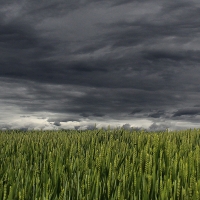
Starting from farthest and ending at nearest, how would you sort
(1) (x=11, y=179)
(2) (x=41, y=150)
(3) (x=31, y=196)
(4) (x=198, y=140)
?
(4) (x=198, y=140) → (2) (x=41, y=150) → (1) (x=11, y=179) → (3) (x=31, y=196)

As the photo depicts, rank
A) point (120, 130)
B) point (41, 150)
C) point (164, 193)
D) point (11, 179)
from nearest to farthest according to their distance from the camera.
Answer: point (164, 193)
point (11, 179)
point (41, 150)
point (120, 130)

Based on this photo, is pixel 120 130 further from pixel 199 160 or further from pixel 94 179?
pixel 94 179

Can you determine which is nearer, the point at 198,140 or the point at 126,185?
the point at 126,185

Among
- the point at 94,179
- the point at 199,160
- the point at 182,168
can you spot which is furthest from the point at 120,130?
the point at 94,179

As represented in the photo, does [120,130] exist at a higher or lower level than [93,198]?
higher

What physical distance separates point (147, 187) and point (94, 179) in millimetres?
594

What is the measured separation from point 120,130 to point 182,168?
6.31 m

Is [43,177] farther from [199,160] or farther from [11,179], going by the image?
[199,160]

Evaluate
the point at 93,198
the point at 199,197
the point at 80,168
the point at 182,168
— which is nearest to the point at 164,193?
the point at 199,197

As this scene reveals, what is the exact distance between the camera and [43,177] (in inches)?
162

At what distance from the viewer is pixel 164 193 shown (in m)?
3.03

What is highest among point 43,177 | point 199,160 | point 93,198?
point 199,160

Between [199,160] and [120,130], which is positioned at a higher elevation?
[120,130]

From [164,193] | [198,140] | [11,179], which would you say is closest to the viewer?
[164,193]
